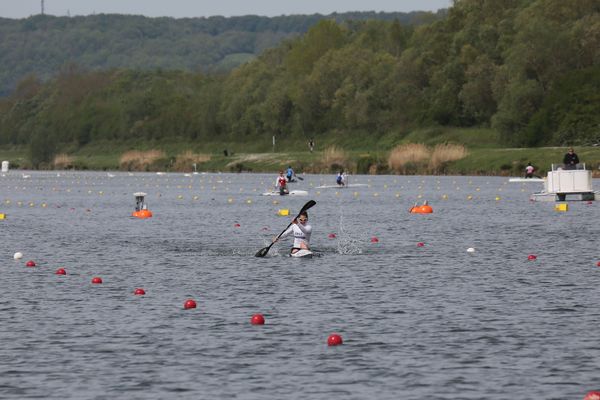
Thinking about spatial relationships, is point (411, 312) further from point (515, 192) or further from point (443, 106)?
point (443, 106)

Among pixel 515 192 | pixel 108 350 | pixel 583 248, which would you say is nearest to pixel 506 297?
pixel 108 350

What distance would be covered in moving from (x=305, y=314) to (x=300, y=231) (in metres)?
11.3

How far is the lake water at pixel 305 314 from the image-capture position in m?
18.9

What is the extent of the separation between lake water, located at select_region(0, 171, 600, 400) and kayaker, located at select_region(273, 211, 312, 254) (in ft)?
1.67

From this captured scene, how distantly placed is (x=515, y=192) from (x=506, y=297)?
188 ft

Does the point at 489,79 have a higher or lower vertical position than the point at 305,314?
higher

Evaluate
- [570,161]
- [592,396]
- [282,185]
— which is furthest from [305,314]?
[282,185]

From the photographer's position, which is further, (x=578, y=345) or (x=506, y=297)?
(x=506, y=297)

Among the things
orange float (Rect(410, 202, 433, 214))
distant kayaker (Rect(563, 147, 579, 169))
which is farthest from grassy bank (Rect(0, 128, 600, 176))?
orange float (Rect(410, 202, 433, 214))

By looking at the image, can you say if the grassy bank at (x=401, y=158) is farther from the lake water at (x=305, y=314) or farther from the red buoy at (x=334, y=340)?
the red buoy at (x=334, y=340)

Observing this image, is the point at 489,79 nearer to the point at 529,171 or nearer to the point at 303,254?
the point at 529,171

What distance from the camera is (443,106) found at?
165 m

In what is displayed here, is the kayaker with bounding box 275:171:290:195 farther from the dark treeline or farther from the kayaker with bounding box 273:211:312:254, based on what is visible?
the dark treeline

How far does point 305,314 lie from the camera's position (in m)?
25.2
